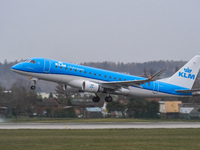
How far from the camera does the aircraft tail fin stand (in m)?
48.5

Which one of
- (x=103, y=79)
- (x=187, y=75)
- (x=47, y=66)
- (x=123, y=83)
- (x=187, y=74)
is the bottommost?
(x=123, y=83)

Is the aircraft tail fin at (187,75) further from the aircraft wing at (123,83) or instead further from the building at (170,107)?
the building at (170,107)

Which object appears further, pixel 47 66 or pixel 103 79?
pixel 103 79

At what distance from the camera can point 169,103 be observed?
65.2 m

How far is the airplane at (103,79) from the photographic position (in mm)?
41469

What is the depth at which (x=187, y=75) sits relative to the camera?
161 ft

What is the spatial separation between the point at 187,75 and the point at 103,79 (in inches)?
456
